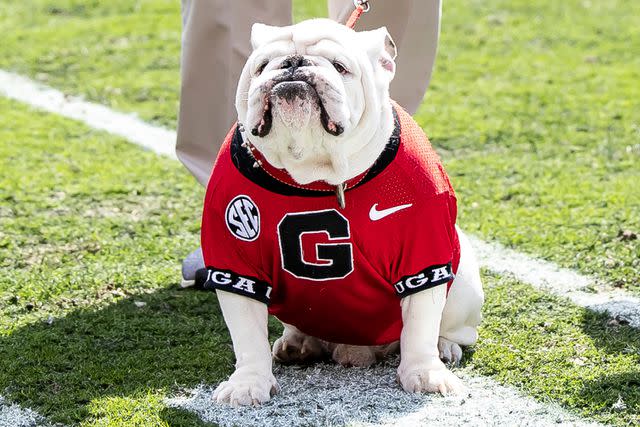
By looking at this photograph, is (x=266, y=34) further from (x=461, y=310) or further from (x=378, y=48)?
(x=461, y=310)

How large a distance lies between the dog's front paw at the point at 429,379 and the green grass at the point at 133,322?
212 mm

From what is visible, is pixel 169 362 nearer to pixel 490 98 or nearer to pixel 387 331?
pixel 387 331

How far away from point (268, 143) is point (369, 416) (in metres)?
0.82

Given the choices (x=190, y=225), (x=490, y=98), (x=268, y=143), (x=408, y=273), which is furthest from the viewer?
(x=490, y=98)

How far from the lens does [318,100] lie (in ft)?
10.6

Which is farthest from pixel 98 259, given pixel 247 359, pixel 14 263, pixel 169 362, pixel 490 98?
pixel 490 98

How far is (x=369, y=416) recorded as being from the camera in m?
3.42

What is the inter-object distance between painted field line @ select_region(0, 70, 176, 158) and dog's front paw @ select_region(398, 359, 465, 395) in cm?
315

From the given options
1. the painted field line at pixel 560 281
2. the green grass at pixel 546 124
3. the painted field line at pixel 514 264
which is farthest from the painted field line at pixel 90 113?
the painted field line at pixel 560 281

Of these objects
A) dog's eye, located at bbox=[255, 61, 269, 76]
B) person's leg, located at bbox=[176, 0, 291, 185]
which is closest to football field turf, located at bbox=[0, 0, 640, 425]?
person's leg, located at bbox=[176, 0, 291, 185]

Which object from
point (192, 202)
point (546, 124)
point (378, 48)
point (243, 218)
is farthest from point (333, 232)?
point (546, 124)

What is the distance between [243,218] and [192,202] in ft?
7.56

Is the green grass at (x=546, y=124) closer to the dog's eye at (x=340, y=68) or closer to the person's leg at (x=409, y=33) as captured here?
the person's leg at (x=409, y=33)

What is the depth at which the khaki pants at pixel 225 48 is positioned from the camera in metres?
4.73
